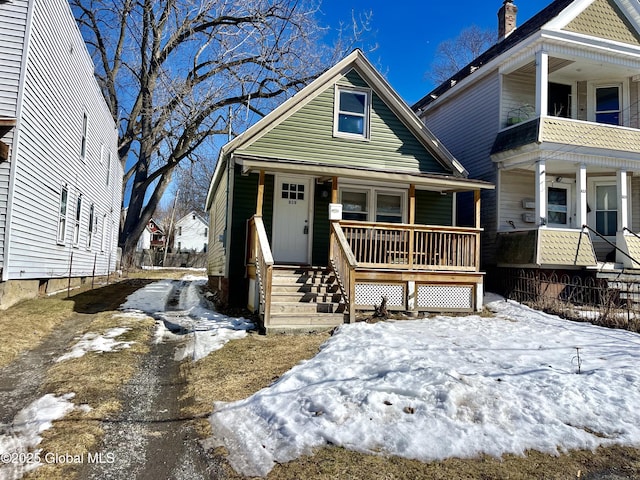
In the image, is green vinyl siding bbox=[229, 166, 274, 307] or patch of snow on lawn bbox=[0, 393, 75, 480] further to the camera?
green vinyl siding bbox=[229, 166, 274, 307]

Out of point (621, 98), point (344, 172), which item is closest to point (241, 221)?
point (344, 172)

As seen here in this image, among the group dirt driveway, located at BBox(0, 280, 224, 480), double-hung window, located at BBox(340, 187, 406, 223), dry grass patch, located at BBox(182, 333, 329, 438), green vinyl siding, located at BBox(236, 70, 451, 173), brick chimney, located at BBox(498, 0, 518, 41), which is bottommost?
dirt driveway, located at BBox(0, 280, 224, 480)

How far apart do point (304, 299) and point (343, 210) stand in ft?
12.6

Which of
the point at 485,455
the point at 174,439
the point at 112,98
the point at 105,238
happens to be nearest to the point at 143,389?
the point at 174,439

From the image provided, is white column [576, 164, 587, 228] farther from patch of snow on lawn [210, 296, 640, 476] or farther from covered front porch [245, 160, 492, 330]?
patch of snow on lawn [210, 296, 640, 476]

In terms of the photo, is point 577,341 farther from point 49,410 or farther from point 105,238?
point 105,238

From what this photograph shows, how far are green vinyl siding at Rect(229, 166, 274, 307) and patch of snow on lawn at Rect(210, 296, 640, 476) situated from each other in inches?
192

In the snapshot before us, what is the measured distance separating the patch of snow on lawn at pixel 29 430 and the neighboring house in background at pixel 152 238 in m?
52.8

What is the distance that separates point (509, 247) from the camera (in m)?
12.5

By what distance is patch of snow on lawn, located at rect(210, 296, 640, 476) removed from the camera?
3.48 metres

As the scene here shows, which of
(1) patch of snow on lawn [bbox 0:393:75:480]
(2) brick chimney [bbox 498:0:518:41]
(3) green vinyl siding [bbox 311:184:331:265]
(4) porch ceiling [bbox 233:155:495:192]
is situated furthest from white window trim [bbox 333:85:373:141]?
(2) brick chimney [bbox 498:0:518:41]

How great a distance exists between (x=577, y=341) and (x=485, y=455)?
14.6 feet

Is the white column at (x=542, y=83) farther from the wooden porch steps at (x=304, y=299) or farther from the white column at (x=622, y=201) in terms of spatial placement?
the wooden porch steps at (x=304, y=299)

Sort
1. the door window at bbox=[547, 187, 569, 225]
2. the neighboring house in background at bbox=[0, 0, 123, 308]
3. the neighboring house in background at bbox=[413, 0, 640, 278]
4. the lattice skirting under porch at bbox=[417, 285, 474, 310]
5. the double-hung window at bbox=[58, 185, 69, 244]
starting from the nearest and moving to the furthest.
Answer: the neighboring house in background at bbox=[0, 0, 123, 308]
the lattice skirting under porch at bbox=[417, 285, 474, 310]
the double-hung window at bbox=[58, 185, 69, 244]
the neighboring house in background at bbox=[413, 0, 640, 278]
the door window at bbox=[547, 187, 569, 225]
